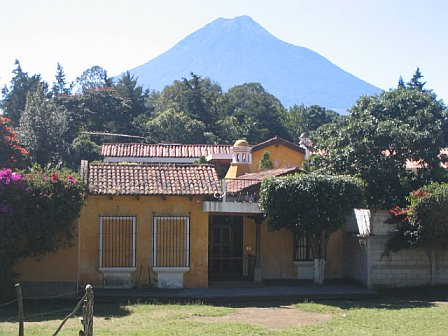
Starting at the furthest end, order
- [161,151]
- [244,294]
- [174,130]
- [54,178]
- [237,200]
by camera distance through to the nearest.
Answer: [174,130], [161,151], [237,200], [244,294], [54,178]

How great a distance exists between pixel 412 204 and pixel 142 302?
846cm

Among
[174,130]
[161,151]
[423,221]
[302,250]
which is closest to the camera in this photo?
[423,221]

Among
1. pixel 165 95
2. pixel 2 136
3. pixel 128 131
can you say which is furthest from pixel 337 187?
pixel 165 95

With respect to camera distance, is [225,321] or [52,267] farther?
[52,267]

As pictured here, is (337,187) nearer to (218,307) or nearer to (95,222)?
(218,307)

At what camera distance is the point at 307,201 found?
20.3 meters

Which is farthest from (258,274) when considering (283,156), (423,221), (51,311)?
(283,156)

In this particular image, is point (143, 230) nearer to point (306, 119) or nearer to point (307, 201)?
point (307, 201)

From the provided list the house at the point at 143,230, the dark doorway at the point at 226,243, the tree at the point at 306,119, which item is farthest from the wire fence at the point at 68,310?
the tree at the point at 306,119

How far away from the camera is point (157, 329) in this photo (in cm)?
1380

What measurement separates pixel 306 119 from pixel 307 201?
4983cm

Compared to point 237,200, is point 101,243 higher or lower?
lower

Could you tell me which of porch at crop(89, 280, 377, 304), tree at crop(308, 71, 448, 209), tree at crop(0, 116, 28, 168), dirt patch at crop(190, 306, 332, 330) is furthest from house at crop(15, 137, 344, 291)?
tree at crop(0, 116, 28, 168)

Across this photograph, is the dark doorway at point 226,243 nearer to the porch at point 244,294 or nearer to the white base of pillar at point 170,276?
the porch at point 244,294
